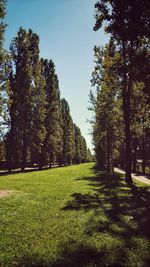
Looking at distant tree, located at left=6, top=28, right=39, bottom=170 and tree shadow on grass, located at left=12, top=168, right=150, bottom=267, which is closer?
tree shadow on grass, located at left=12, top=168, right=150, bottom=267

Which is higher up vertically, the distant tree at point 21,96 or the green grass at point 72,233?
the distant tree at point 21,96

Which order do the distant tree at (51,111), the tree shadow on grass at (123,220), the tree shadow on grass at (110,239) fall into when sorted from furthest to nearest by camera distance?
the distant tree at (51,111) < the tree shadow on grass at (123,220) < the tree shadow on grass at (110,239)

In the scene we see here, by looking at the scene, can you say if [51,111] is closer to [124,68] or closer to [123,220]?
[124,68]

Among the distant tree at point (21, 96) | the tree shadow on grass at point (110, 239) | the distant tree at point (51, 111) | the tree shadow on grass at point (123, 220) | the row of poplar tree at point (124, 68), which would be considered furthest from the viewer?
the distant tree at point (51, 111)

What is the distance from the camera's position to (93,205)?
12453 mm

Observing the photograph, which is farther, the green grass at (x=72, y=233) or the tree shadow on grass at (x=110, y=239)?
the green grass at (x=72, y=233)

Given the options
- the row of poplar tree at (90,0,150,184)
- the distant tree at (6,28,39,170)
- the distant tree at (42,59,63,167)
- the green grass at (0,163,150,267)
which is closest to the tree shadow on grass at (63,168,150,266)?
the green grass at (0,163,150,267)

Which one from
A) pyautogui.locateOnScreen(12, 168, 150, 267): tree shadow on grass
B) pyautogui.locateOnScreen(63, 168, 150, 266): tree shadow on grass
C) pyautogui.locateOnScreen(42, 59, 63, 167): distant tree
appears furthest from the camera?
pyautogui.locateOnScreen(42, 59, 63, 167): distant tree

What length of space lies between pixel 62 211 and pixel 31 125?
2862 cm

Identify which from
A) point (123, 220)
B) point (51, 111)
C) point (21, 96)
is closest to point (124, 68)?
point (123, 220)

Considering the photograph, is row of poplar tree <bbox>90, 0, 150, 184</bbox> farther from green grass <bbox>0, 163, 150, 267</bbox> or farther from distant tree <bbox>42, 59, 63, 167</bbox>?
distant tree <bbox>42, 59, 63, 167</bbox>

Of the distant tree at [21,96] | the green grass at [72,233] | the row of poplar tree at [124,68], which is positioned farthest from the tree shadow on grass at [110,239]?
the distant tree at [21,96]

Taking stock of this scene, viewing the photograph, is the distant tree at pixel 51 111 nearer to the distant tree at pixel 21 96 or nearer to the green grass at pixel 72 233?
the distant tree at pixel 21 96

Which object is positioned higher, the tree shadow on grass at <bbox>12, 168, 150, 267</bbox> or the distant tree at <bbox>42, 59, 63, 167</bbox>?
the distant tree at <bbox>42, 59, 63, 167</bbox>
